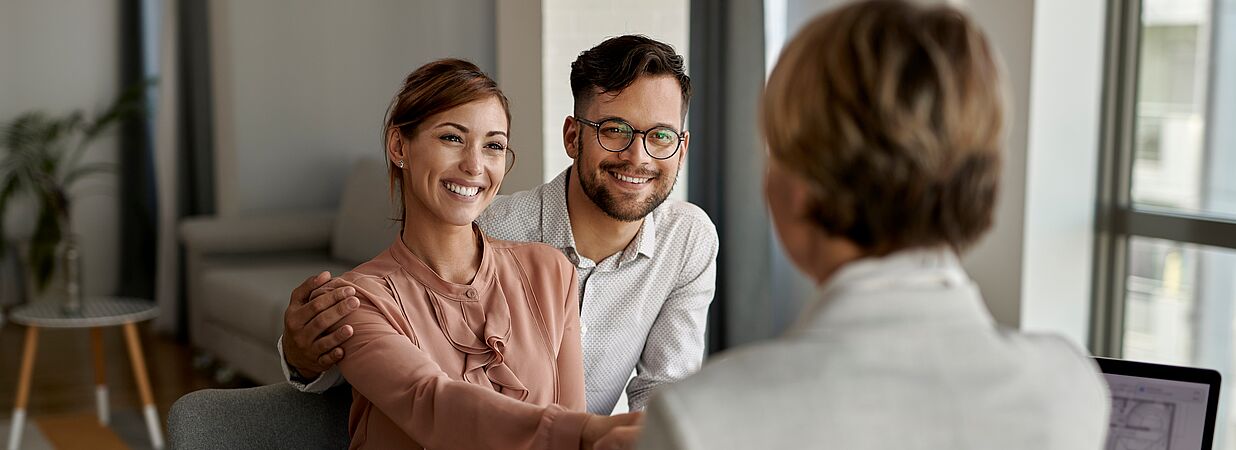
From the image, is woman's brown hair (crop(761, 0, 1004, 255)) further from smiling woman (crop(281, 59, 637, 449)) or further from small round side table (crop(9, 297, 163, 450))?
small round side table (crop(9, 297, 163, 450))

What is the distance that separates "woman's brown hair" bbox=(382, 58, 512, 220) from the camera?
58.4 inches

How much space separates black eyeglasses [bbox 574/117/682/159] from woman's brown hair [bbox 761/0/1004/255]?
99 cm

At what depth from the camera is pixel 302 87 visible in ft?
14.3

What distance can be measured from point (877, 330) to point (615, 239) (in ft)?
3.82

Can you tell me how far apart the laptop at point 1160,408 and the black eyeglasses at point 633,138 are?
0.75m

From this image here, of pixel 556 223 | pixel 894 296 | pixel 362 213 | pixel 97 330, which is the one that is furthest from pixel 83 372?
pixel 894 296

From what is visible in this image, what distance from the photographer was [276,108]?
178 inches

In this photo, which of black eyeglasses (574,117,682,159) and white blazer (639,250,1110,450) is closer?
white blazer (639,250,1110,450)

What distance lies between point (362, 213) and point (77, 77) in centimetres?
238

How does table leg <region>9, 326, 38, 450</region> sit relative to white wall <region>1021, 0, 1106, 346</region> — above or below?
below

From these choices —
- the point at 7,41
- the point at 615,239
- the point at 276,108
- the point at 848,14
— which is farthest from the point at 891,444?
the point at 7,41

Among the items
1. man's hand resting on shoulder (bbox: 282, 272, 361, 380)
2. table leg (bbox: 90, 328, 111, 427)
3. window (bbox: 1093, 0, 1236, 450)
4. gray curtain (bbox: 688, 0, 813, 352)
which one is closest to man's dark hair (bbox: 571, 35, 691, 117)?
man's hand resting on shoulder (bbox: 282, 272, 361, 380)

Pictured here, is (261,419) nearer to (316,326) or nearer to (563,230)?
(316,326)

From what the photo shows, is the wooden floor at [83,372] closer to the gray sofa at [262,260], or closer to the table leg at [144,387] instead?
the gray sofa at [262,260]
